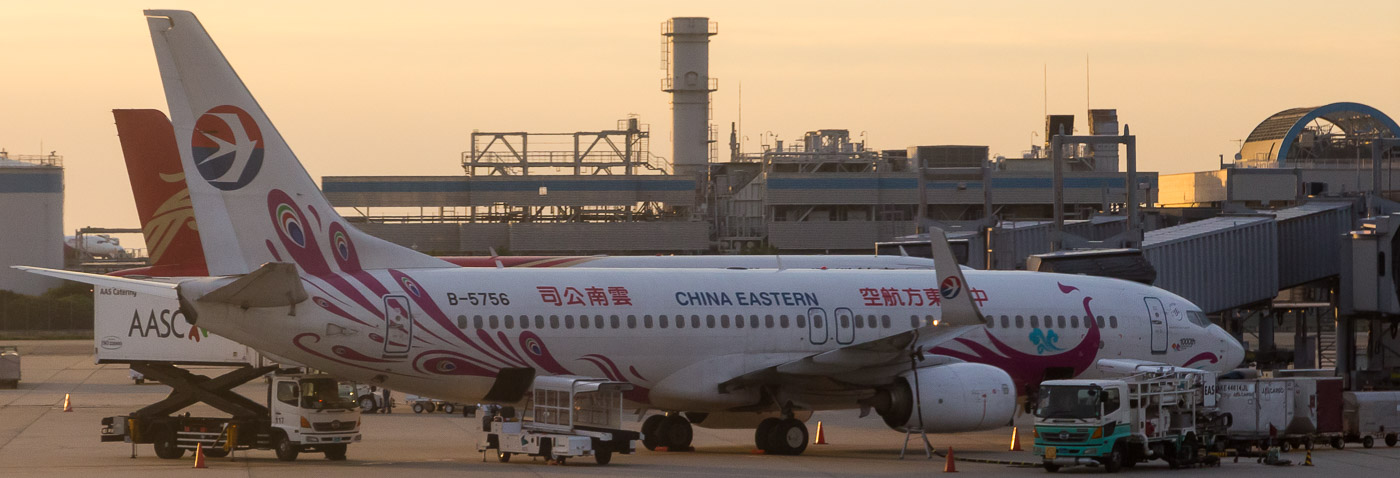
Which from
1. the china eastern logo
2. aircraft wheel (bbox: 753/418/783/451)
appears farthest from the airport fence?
aircraft wheel (bbox: 753/418/783/451)

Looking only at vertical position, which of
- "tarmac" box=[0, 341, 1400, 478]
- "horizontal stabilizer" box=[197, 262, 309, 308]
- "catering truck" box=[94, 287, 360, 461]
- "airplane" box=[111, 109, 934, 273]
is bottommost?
"tarmac" box=[0, 341, 1400, 478]

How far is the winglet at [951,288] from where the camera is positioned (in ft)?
86.9

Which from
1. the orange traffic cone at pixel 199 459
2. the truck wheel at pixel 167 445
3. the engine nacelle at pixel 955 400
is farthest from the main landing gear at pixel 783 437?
the truck wheel at pixel 167 445

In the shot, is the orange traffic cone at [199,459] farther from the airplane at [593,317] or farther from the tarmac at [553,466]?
the airplane at [593,317]

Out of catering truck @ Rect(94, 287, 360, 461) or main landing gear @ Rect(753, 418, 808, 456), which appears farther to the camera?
main landing gear @ Rect(753, 418, 808, 456)

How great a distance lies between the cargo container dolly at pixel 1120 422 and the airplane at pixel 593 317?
1939 millimetres

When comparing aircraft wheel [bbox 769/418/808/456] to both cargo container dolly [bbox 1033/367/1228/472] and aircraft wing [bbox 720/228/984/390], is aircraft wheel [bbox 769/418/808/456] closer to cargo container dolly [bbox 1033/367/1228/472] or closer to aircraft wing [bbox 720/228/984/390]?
aircraft wing [bbox 720/228/984/390]

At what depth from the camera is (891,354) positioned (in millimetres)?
28141

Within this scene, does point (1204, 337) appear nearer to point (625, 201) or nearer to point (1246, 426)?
point (1246, 426)

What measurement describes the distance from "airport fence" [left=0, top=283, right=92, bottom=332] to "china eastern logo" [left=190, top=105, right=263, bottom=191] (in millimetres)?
69064

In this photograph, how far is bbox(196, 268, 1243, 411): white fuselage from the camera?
26.6m

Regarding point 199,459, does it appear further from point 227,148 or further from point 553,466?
point 553,466

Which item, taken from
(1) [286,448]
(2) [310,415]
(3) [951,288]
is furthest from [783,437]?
(1) [286,448]

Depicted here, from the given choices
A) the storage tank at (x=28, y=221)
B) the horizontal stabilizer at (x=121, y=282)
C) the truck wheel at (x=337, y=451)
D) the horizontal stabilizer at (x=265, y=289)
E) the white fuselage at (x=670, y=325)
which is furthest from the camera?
the storage tank at (x=28, y=221)
